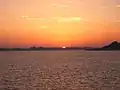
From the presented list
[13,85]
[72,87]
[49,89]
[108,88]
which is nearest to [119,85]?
[108,88]

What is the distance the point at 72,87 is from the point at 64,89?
7.54 ft

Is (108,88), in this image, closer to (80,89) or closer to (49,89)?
(80,89)

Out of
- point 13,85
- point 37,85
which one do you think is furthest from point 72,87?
point 13,85

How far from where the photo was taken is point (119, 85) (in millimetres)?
50750

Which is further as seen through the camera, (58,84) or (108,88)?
(58,84)

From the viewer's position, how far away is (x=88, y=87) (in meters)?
48.5

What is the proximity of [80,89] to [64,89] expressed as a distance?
2.22 m

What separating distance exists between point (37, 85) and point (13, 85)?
369 cm

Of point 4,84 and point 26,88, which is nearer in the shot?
point 26,88

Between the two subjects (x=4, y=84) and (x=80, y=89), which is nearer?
(x=80, y=89)

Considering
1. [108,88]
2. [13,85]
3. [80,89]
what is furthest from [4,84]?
[108,88]

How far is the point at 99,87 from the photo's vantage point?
48906 mm

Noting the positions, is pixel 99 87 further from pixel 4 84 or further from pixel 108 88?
pixel 4 84

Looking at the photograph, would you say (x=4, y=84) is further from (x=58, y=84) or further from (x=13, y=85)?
(x=58, y=84)
